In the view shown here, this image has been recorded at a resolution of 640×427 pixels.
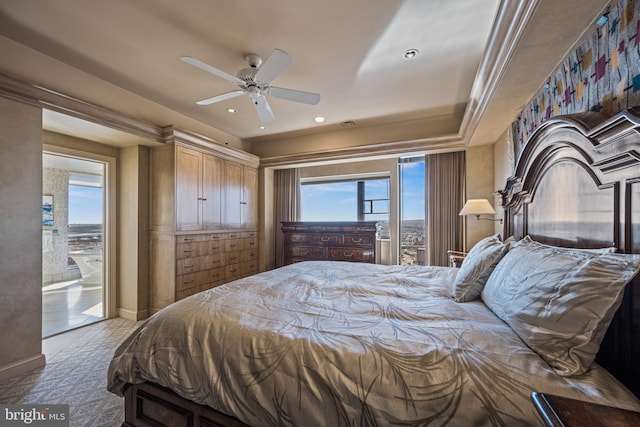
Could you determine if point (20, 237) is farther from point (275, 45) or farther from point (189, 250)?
point (275, 45)

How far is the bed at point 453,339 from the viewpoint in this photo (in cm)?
86

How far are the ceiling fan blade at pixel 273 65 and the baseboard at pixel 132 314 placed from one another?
3.30 m

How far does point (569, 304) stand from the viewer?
0.92 meters

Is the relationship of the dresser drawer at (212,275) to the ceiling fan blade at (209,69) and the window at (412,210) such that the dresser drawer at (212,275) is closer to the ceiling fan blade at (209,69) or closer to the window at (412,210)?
the ceiling fan blade at (209,69)

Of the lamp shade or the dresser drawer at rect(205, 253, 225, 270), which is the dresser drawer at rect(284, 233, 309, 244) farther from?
the lamp shade

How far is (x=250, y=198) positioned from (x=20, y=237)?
2955mm

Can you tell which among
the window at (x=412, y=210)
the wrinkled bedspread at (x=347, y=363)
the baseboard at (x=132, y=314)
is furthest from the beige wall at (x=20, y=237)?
the window at (x=412, y=210)

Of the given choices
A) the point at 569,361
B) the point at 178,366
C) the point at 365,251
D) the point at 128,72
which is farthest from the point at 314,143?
the point at 569,361

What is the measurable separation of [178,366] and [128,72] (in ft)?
9.57

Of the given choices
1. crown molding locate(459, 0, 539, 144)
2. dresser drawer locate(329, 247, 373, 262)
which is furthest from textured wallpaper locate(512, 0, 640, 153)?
dresser drawer locate(329, 247, 373, 262)

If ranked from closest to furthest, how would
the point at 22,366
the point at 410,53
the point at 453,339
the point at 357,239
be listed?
the point at 453,339, the point at 22,366, the point at 410,53, the point at 357,239

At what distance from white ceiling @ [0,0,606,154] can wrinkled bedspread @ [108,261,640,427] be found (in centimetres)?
171

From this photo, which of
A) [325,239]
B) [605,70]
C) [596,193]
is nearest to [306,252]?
[325,239]

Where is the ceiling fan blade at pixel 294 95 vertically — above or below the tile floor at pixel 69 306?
above
